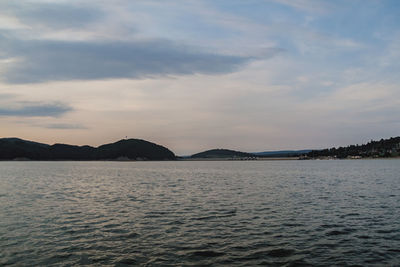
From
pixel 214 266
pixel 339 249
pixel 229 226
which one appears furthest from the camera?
pixel 229 226

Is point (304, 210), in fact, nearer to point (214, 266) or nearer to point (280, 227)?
point (280, 227)

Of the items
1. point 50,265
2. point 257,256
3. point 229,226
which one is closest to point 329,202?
point 229,226

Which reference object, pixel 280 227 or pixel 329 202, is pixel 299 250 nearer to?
pixel 280 227

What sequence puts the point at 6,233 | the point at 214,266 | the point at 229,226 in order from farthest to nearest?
the point at 229,226 → the point at 6,233 → the point at 214,266

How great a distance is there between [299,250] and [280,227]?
7616 mm

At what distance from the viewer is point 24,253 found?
76.8 feet

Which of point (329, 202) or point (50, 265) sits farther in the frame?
point (329, 202)

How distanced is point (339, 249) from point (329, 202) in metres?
26.2

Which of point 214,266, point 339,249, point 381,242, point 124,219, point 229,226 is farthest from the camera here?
point 124,219

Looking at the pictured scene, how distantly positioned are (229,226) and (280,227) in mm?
5213

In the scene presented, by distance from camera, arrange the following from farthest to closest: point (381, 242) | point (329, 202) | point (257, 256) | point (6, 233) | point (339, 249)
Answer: point (329, 202)
point (6, 233)
point (381, 242)
point (339, 249)
point (257, 256)

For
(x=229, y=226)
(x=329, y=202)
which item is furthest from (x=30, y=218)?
(x=329, y=202)

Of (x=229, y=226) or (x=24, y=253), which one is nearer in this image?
(x=24, y=253)

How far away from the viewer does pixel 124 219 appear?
36250mm
